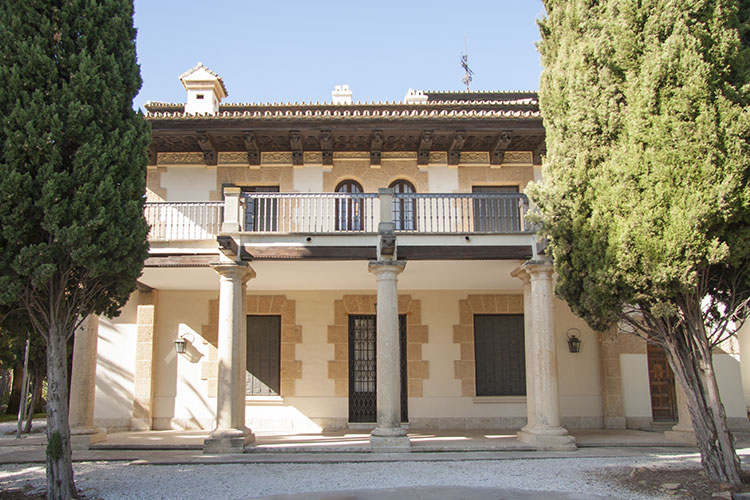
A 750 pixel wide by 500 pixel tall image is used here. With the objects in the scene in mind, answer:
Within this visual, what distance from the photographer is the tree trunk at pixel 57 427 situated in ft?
21.5

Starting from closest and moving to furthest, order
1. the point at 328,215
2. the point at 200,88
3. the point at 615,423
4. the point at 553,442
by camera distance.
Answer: the point at 553,442 < the point at 328,215 < the point at 615,423 < the point at 200,88

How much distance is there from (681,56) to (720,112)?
78 centimetres

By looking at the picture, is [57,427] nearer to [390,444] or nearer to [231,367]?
[231,367]

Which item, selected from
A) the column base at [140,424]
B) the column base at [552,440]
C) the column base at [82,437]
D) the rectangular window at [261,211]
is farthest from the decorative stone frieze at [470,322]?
the column base at [82,437]

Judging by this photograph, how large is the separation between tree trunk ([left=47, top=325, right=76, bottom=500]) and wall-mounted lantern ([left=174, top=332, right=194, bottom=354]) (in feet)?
20.3

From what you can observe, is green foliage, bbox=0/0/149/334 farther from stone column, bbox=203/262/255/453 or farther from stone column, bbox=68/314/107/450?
stone column, bbox=68/314/107/450

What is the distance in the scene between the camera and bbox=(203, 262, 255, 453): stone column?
10.1m

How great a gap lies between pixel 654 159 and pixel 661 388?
27.5ft

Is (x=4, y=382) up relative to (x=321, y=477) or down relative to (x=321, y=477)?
up

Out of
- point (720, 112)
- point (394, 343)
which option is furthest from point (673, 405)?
point (720, 112)

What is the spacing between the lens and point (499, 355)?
13.5m

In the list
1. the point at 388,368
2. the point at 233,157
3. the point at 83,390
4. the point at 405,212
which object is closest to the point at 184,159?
the point at 233,157

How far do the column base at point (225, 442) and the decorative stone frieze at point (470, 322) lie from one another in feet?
17.1

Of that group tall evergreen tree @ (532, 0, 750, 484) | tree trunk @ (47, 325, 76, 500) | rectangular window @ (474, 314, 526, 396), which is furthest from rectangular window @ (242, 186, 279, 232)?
tall evergreen tree @ (532, 0, 750, 484)
